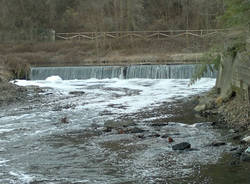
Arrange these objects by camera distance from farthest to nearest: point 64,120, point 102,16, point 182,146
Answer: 1. point 102,16
2. point 64,120
3. point 182,146

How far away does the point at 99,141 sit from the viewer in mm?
13164

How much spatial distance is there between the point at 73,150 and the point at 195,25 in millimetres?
32755

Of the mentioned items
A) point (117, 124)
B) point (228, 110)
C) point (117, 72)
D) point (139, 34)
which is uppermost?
point (139, 34)

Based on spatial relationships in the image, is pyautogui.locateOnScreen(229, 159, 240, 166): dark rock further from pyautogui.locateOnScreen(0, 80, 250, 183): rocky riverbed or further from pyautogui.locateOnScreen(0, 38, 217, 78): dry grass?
pyautogui.locateOnScreen(0, 38, 217, 78): dry grass

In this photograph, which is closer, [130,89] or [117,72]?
[130,89]

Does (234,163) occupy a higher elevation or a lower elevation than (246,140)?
lower

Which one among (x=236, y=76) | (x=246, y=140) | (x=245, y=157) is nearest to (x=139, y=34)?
(x=236, y=76)

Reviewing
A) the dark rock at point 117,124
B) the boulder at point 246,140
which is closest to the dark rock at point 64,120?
the dark rock at point 117,124

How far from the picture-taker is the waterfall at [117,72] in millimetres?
29828

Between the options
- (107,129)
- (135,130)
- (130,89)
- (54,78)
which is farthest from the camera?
(54,78)

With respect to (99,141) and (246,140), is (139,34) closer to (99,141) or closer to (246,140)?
(99,141)

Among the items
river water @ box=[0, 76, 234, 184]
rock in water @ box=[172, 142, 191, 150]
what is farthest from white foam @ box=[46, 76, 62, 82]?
rock in water @ box=[172, 142, 191, 150]

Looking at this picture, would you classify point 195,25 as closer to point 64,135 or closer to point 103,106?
point 103,106

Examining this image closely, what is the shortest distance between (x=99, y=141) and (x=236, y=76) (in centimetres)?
580
